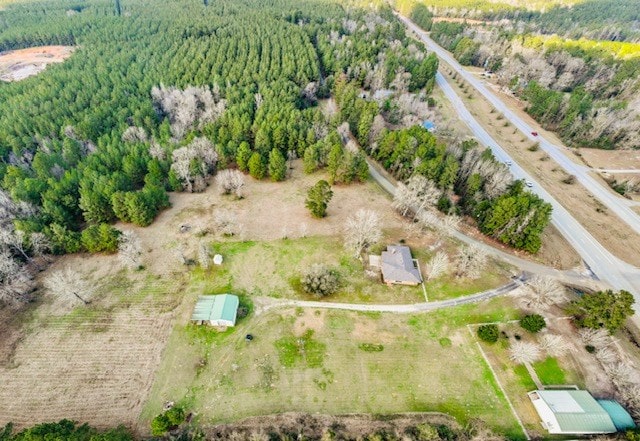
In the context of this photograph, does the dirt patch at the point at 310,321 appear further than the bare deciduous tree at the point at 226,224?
No

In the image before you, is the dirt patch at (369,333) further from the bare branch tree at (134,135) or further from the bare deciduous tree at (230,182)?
the bare branch tree at (134,135)


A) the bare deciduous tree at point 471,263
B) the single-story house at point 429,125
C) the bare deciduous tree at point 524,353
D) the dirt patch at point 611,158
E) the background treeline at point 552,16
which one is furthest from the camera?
the background treeline at point 552,16

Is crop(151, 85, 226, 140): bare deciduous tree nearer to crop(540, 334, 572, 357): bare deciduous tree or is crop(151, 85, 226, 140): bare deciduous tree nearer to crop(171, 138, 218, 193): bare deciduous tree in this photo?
crop(171, 138, 218, 193): bare deciduous tree

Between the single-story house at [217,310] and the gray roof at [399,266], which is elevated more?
the gray roof at [399,266]

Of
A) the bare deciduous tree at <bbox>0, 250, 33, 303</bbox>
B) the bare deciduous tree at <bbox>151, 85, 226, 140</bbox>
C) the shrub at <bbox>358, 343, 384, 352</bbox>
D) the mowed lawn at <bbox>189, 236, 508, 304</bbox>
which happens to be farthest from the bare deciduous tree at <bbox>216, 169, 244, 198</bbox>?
the shrub at <bbox>358, 343, 384, 352</bbox>

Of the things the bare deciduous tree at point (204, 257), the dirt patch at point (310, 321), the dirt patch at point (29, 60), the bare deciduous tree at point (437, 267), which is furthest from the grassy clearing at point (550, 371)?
the dirt patch at point (29, 60)

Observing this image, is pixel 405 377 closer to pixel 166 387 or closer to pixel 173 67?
pixel 166 387

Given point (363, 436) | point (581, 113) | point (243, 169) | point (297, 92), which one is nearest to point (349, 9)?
point (297, 92)

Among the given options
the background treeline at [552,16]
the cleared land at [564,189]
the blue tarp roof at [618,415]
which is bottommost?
the blue tarp roof at [618,415]
